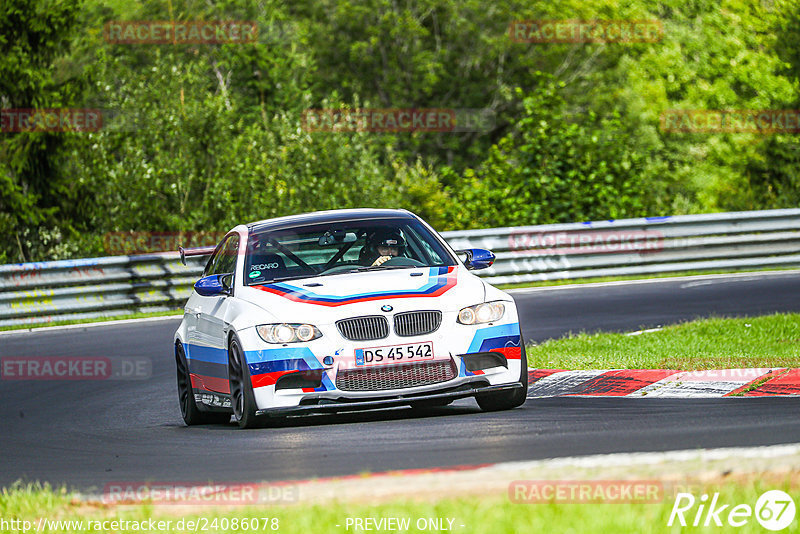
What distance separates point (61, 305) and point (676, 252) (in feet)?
32.5

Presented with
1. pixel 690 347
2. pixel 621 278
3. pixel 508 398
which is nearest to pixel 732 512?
pixel 508 398

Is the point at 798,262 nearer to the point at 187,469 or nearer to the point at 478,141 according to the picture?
the point at 187,469

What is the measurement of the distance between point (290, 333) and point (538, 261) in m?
13.6

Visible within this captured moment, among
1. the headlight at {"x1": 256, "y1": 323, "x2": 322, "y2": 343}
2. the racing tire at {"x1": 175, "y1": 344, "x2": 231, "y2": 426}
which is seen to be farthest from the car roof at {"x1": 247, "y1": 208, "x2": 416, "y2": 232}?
the headlight at {"x1": 256, "y1": 323, "x2": 322, "y2": 343}

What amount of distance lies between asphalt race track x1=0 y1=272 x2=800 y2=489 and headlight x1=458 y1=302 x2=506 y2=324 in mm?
639

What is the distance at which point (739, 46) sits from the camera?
205 ft

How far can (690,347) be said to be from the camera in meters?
12.4

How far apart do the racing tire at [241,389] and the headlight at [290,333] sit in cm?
25

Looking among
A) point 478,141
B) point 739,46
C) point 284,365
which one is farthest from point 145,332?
point 739,46

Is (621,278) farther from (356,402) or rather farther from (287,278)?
(356,402)

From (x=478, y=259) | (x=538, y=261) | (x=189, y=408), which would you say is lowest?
(x=538, y=261)

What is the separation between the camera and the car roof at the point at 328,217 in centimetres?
1031

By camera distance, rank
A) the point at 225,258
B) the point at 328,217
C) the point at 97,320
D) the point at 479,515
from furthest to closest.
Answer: the point at 97,320 < the point at 225,258 < the point at 328,217 < the point at 479,515

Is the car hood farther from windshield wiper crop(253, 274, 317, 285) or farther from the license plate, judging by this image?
the license plate
